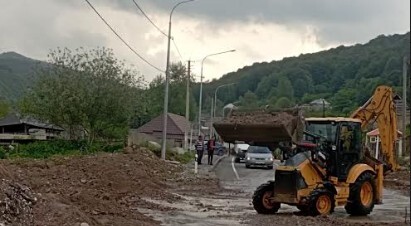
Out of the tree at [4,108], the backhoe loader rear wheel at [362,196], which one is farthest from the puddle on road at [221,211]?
the tree at [4,108]

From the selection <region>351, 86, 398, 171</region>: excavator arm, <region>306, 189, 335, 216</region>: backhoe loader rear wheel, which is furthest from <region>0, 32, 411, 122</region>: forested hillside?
<region>306, 189, 335, 216</region>: backhoe loader rear wheel

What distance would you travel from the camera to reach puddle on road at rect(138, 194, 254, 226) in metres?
15.6

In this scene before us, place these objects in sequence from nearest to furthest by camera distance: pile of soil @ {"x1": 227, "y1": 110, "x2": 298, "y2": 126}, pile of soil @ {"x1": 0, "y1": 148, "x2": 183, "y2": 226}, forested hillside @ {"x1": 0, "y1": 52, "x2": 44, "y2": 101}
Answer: pile of soil @ {"x1": 0, "y1": 148, "x2": 183, "y2": 226} < pile of soil @ {"x1": 227, "y1": 110, "x2": 298, "y2": 126} < forested hillside @ {"x1": 0, "y1": 52, "x2": 44, "y2": 101}

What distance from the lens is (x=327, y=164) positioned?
1788 centimetres

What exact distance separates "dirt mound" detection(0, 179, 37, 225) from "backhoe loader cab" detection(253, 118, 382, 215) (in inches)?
267

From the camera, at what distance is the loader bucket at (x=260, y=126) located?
62.8ft

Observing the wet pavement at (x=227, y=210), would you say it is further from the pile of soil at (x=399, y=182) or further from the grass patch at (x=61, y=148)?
the grass patch at (x=61, y=148)

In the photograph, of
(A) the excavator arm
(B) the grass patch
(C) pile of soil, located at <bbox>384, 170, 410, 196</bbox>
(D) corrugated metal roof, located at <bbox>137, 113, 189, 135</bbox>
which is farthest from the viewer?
(D) corrugated metal roof, located at <bbox>137, 113, 189, 135</bbox>

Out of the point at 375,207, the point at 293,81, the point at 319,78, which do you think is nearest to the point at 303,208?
the point at 375,207

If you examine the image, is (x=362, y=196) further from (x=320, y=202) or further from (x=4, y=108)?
(x=4, y=108)

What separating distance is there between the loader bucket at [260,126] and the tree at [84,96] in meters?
22.5

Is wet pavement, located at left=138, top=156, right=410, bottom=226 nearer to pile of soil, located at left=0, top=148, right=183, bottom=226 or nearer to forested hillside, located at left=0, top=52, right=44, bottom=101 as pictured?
pile of soil, located at left=0, top=148, right=183, bottom=226

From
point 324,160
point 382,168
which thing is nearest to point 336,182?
point 324,160

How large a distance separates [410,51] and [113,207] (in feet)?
37.3
